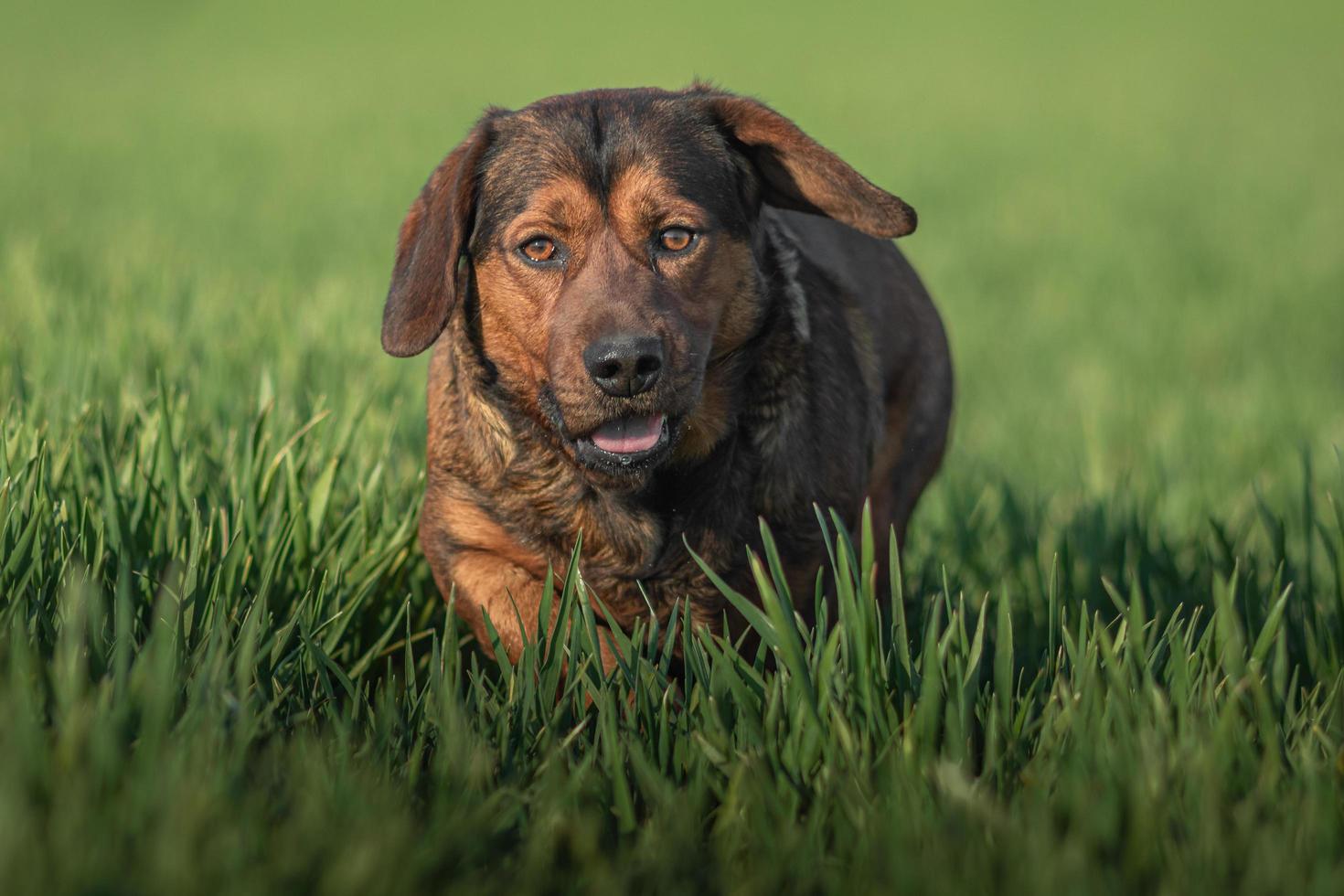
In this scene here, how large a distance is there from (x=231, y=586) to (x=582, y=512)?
0.82 metres

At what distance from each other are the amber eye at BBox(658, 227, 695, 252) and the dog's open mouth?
435mm

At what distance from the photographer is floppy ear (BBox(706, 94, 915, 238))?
11.0 feet

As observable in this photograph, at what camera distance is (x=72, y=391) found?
13.8 feet

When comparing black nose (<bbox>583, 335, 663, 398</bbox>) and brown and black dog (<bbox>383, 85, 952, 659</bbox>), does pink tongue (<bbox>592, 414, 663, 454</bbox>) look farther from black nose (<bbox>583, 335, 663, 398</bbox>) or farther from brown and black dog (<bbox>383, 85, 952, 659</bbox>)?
black nose (<bbox>583, 335, 663, 398</bbox>)

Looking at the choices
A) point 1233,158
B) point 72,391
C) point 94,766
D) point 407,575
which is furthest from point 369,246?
point 1233,158

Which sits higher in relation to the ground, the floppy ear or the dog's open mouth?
the floppy ear

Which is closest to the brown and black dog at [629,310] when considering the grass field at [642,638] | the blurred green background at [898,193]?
the grass field at [642,638]

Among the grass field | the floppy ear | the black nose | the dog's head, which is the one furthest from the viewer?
the floppy ear

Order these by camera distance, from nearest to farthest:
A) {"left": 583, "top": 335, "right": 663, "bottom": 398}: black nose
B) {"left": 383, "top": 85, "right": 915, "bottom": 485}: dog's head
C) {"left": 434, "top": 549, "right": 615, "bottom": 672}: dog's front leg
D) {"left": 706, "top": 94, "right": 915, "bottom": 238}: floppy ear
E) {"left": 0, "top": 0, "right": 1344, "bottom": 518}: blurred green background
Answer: {"left": 583, "top": 335, "right": 663, "bottom": 398}: black nose, {"left": 383, "top": 85, "right": 915, "bottom": 485}: dog's head, {"left": 434, "top": 549, "right": 615, "bottom": 672}: dog's front leg, {"left": 706, "top": 94, "right": 915, "bottom": 238}: floppy ear, {"left": 0, "top": 0, "right": 1344, "bottom": 518}: blurred green background

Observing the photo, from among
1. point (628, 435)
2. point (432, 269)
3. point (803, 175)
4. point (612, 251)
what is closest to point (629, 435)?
point (628, 435)

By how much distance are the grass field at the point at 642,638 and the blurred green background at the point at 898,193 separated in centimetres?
7

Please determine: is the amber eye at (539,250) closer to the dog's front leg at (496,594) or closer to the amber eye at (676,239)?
the amber eye at (676,239)

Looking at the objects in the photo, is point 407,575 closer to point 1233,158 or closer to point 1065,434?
point 1065,434

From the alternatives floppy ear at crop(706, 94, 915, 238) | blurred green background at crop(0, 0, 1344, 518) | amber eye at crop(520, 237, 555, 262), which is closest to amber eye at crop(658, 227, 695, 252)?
amber eye at crop(520, 237, 555, 262)
